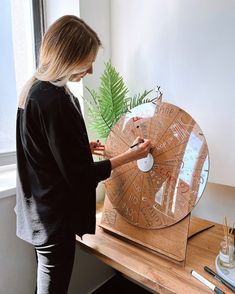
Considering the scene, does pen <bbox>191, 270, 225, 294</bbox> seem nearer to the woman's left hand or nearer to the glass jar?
the glass jar

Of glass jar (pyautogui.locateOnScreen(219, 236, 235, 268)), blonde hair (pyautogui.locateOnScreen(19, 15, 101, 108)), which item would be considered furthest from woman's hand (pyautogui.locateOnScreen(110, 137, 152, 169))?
glass jar (pyautogui.locateOnScreen(219, 236, 235, 268))

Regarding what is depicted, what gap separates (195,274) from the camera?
3.16ft

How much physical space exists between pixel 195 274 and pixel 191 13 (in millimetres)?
1140

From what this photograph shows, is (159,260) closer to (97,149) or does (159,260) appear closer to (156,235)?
(156,235)

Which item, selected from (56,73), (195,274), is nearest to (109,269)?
(195,274)

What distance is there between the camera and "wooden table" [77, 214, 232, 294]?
36.6 inches

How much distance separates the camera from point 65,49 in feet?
2.94

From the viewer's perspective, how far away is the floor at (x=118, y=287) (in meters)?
1.71

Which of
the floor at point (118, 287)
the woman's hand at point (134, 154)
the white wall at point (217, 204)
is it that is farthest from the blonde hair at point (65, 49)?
the floor at point (118, 287)

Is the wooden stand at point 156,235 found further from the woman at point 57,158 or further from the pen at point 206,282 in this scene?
the woman at point 57,158

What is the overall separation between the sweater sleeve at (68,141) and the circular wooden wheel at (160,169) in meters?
0.26

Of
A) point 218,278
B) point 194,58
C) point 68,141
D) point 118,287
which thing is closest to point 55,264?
point 68,141

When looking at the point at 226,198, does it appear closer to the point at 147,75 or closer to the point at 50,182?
the point at 147,75

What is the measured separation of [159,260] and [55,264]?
41 cm
